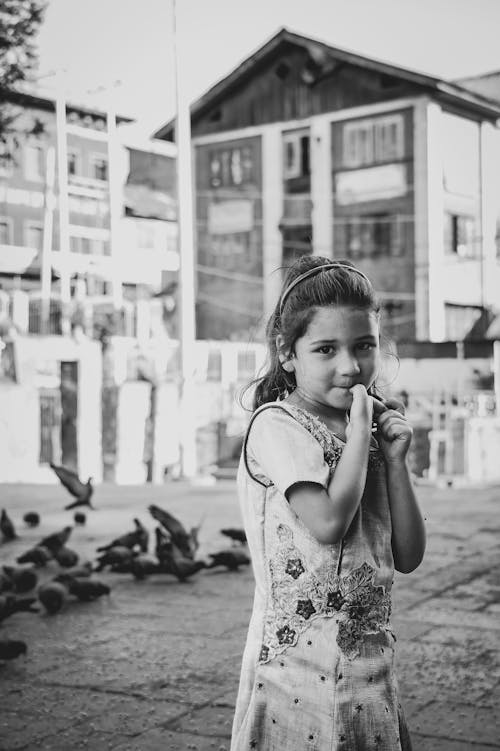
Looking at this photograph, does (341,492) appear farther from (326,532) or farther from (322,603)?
(322,603)

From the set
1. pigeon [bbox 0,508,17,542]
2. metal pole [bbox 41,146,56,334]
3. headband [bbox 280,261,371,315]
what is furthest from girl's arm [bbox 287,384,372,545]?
metal pole [bbox 41,146,56,334]

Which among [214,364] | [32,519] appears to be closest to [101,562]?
[32,519]

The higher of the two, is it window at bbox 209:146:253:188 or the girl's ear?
window at bbox 209:146:253:188

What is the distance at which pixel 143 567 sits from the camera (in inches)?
161

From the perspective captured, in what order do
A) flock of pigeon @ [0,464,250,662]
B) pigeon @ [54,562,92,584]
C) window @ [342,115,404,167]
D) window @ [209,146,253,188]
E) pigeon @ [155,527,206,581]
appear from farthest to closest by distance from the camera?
window @ [209,146,253,188], window @ [342,115,404,167], pigeon @ [155,527,206,581], pigeon @ [54,562,92,584], flock of pigeon @ [0,464,250,662]

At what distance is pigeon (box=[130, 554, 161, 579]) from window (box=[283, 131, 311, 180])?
62.4ft

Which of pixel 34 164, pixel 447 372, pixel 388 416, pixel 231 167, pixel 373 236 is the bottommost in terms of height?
pixel 447 372

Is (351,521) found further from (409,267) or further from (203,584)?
(409,267)

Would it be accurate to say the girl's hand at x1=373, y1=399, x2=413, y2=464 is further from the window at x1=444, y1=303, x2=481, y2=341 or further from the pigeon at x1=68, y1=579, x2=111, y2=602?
Result: the window at x1=444, y1=303, x2=481, y2=341

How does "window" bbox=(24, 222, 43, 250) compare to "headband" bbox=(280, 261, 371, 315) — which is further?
"window" bbox=(24, 222, 43, 250)

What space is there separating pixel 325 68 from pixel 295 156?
2.02 meters

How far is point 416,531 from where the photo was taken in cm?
157

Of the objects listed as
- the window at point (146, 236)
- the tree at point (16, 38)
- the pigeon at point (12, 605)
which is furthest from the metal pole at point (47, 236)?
the window at point (146, 236)

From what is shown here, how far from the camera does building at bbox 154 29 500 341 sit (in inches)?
799
